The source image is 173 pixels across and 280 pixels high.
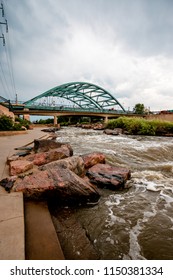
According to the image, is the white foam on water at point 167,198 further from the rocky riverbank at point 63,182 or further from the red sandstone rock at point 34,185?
the red sandstone rock at point 34,185

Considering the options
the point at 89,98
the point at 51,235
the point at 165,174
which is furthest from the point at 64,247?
the point at 89,98

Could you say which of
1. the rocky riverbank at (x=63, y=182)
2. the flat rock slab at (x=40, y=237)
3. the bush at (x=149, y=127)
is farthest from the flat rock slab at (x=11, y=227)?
the bush at (x=149, y=127)

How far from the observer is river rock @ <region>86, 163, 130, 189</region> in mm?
3404

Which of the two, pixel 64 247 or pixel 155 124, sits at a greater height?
pixel 155 124

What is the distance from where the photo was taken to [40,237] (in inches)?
67.2

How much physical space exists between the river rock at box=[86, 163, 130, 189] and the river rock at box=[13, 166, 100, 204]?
1.74 feet

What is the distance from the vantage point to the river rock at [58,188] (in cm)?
259

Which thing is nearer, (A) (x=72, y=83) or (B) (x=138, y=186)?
(B) (x=138, y=186)

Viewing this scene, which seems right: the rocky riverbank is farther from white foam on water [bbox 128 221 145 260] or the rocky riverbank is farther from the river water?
white foam on water [bbox 128 221 145 260]

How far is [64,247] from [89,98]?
251 ft

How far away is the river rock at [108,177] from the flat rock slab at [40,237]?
1.54m
